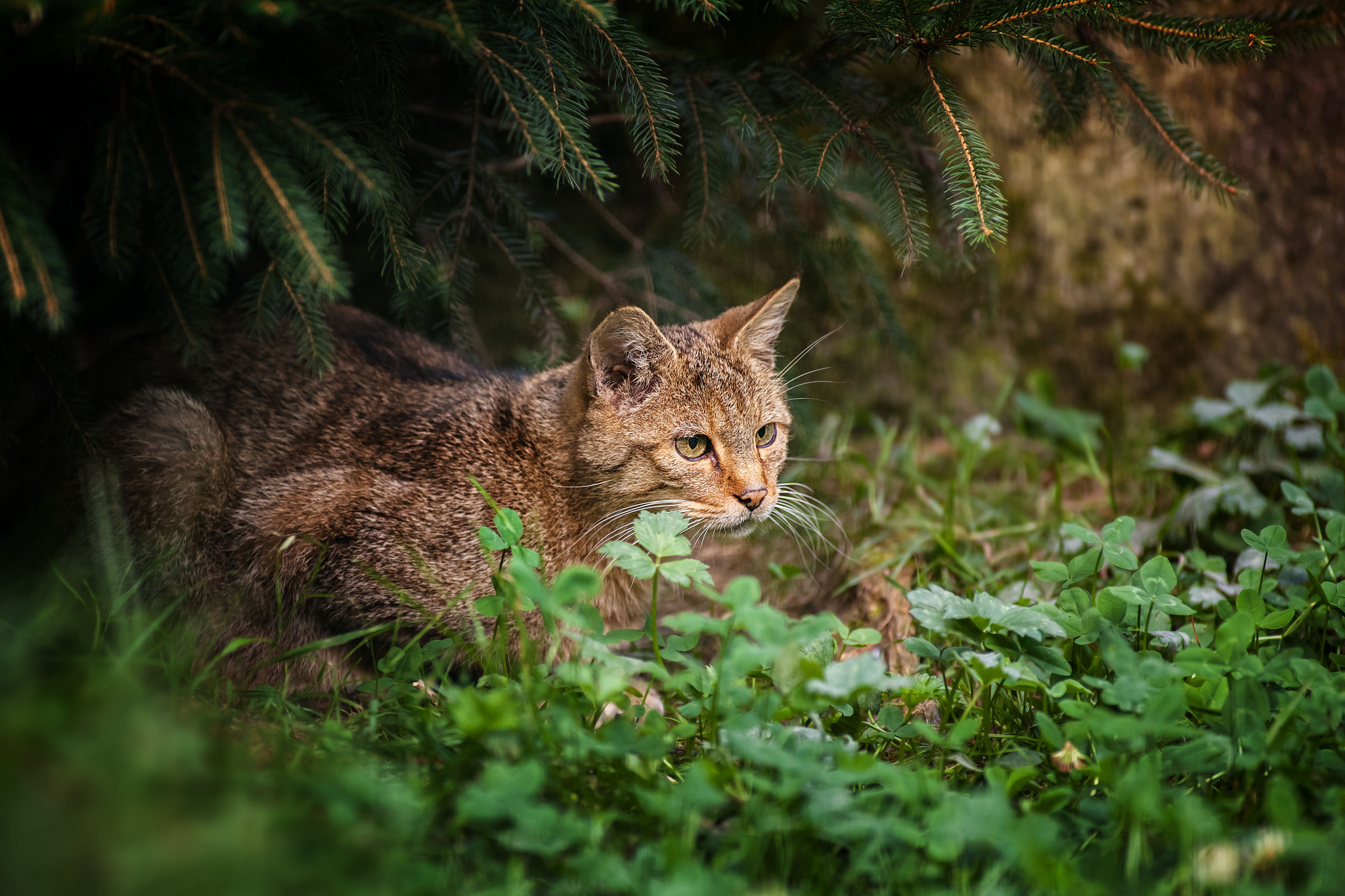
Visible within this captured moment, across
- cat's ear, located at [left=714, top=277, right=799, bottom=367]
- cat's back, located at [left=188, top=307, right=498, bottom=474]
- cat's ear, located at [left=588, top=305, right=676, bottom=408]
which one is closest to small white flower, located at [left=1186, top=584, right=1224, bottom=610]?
cat's ear, located at [left=714, top=277, right=799, bottom=367]

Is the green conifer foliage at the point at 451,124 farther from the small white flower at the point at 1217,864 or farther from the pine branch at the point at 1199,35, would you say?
the small white flower at the point at 1217,864

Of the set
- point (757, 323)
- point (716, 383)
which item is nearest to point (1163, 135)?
point (757, 323)

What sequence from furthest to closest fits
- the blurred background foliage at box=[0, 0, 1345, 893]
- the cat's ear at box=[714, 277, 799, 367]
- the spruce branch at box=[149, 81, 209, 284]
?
the cat's ear at box=[714, 277, 799, 367] < the spruce branch at box=[149, 81, 209, 284] < the blurred background foliage at box=[0, 0, 1345, 893]

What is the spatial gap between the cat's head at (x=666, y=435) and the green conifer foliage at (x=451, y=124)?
0.55m

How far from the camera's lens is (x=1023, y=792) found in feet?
6.61

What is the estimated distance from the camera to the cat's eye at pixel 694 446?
9.51 ft

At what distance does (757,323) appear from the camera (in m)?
3.14

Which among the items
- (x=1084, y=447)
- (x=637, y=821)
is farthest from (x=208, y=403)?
(x=1084, y=447)

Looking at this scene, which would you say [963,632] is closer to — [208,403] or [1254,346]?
[208,403]

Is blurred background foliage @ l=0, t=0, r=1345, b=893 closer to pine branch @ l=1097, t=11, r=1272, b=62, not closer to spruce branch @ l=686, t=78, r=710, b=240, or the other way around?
spruce branch @ l=686, t=78, r=710, b=240

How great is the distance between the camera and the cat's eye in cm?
290

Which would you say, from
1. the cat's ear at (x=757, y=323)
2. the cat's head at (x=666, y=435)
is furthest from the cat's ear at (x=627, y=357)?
the cat's ear at (x=757, y=323)

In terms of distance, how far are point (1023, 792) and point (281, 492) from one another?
7.90 ft

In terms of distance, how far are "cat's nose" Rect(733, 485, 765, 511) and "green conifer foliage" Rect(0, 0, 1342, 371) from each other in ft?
2.95
